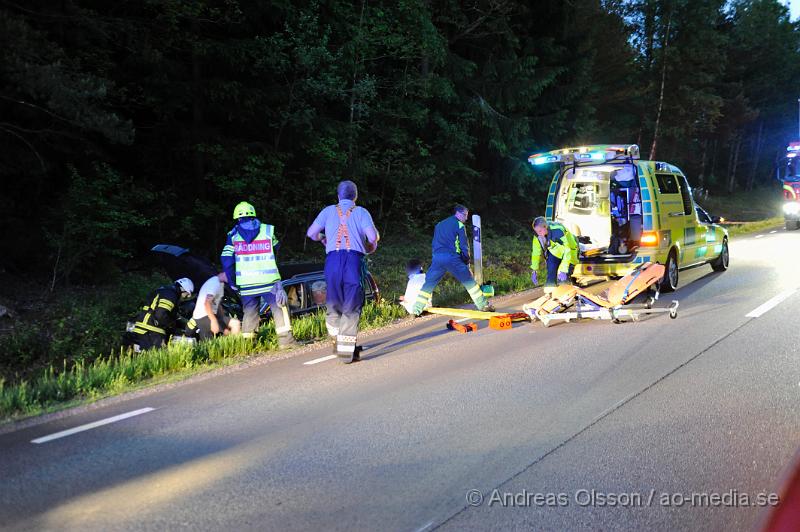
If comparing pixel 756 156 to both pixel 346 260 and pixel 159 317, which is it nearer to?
pixel 346 260

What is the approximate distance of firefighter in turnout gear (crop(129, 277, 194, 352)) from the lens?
850 centimetres

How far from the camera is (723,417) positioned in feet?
16.6

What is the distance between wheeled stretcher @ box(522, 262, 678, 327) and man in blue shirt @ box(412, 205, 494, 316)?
1124mm

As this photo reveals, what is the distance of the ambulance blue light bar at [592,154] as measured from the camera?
11001 millimetres

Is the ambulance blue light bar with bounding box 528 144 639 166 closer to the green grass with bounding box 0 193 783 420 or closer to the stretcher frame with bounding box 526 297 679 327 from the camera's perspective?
the green grass with bounding box 0 193 783 420

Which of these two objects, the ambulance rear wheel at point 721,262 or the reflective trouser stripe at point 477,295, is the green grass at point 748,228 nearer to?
the ambulance rear wheel at point 721,262

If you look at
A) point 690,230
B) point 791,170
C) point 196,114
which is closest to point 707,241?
point 690,230

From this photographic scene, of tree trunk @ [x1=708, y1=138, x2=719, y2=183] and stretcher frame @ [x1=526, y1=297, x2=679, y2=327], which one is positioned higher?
tree trunk @ [x1=708, y1=138, x2=719, y2=183]

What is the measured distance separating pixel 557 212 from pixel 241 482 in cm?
967

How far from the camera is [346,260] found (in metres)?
7.31

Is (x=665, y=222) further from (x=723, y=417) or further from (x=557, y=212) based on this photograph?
(x=723, y=417)

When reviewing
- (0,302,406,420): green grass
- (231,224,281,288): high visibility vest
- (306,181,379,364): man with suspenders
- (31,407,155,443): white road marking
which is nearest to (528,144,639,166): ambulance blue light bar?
(306,181,379,364): man with suspenders

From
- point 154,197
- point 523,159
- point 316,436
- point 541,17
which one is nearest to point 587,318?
point 316,436

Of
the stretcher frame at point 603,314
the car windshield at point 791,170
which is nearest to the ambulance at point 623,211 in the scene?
the stretcher frame at point 603,314
